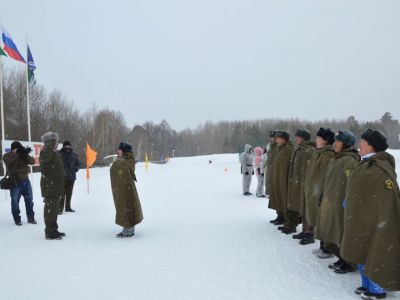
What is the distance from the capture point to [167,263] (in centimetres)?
604

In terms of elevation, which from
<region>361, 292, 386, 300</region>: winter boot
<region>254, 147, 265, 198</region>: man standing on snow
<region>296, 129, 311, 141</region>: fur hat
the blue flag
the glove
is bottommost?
<region>361, 292, 386, 300</region>: winter boot

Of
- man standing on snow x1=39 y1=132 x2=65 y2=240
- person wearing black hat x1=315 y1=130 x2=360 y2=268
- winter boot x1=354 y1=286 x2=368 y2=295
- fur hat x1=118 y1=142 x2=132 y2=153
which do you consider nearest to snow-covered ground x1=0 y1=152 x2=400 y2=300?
winter boot x1=354 y1=286 x2=368 y2=295

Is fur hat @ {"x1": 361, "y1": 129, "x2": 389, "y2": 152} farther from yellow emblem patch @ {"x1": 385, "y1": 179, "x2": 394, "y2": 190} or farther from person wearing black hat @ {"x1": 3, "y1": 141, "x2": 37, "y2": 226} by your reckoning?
person wearing black hat @ {"x1": 3, "y1": 141, "x2": 37, "y2": 226}

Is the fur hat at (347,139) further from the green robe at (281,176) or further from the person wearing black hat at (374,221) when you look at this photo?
the green robe at (281,176)

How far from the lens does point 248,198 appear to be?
13.9 m

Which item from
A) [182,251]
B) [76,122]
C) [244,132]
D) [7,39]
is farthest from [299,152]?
[244,132]

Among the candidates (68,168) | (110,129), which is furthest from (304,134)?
(110,129)

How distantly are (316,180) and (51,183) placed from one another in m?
5.13

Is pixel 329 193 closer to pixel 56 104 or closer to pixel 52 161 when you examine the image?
pixel 52 161

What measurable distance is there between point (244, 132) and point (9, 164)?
89.8 m

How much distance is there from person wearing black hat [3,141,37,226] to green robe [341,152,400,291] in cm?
748

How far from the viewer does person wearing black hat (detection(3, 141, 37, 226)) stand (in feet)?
29.7

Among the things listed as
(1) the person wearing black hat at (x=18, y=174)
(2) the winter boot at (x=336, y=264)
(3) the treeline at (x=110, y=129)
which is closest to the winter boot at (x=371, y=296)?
(2) the winter boot at (x=336, y=264)

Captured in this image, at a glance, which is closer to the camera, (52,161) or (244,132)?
(52,161)
